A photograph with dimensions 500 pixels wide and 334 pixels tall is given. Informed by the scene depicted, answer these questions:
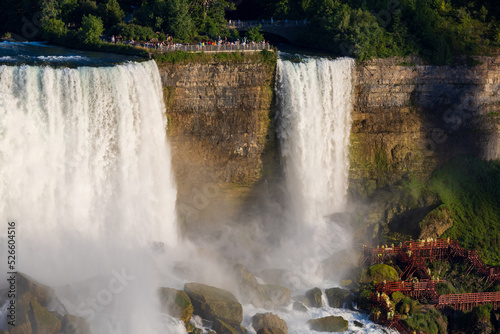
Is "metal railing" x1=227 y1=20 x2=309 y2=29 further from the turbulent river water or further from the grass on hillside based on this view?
the grass on hillside

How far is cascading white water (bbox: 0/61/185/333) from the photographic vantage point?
38250 millimetres

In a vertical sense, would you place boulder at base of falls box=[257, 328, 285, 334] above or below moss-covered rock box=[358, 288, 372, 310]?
below

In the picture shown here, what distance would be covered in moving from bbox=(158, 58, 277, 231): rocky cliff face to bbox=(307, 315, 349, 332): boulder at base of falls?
12170 millimetres

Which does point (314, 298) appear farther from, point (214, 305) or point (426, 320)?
point (214, 305)

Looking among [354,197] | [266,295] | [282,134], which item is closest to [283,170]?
[282,134]

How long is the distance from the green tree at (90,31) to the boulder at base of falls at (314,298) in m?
21.9

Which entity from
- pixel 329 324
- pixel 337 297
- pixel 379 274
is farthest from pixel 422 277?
pixel 329 324

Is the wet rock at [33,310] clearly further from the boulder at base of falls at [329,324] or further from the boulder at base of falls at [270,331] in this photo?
the boulder at base of falls at [329,324]

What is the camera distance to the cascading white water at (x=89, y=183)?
125 ft

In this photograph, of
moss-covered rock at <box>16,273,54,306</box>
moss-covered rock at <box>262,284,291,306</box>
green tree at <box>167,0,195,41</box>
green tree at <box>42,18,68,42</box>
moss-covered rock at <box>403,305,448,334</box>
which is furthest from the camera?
green tree at <box>42,18,68,42</box>

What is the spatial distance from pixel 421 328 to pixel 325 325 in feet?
18.1

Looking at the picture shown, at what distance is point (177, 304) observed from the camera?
38.0 meters

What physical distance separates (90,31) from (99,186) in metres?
13.6

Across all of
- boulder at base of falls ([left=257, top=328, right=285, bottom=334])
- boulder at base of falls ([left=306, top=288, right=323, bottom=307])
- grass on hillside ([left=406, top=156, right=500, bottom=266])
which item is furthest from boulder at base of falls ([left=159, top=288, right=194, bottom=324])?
grass on hillside ([left=406, top=156, right=500, bottom=266])
